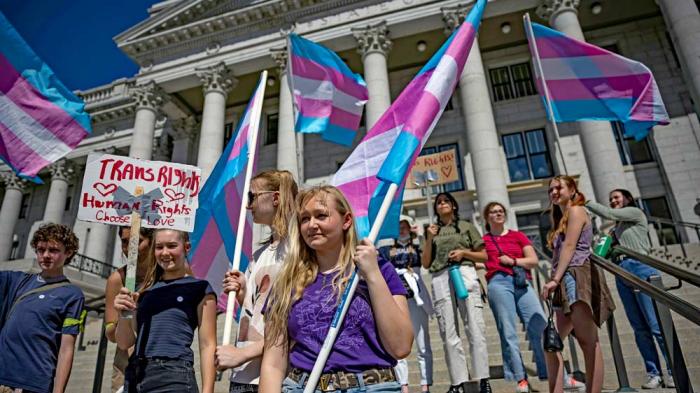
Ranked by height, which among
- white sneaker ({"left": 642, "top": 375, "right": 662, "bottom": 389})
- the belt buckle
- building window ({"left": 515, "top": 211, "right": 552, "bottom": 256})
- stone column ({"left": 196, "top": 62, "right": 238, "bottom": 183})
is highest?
stone column ({"left": 196, "top": 62, "right": 238, "bottom": 183})

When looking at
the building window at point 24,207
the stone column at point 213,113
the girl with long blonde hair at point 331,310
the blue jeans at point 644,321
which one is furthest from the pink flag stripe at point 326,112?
the building window at point 24,207

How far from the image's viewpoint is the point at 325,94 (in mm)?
7426

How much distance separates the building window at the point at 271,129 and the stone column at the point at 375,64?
7854 mm

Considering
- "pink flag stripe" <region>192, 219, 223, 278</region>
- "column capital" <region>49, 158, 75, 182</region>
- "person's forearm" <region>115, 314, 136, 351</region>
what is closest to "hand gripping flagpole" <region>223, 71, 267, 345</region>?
"pink flag stripe" <region>192, 219, 223, 278</region>

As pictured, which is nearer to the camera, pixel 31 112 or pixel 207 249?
pixel 207 249

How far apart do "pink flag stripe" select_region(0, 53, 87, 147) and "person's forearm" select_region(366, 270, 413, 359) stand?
15.9ft

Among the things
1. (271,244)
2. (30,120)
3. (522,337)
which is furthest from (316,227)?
(522,337)

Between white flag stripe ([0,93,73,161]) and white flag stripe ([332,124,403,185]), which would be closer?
white flag stripe ([332,124,403,185])

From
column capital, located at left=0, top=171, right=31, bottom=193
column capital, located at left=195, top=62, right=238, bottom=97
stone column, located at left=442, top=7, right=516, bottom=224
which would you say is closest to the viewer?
stone column, located at left=442, top=7, right=516, bottom=224

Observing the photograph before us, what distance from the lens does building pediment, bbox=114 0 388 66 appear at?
2095 cm

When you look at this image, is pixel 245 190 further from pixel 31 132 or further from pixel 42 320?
pixel 31 132

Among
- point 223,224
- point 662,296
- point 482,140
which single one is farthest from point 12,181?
point 662,296

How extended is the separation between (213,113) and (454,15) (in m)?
11.9

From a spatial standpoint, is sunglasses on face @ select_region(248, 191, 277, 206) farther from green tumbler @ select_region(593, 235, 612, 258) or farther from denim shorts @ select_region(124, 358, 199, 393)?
green tumbler @ select_region(593, 235, 612, 258)
